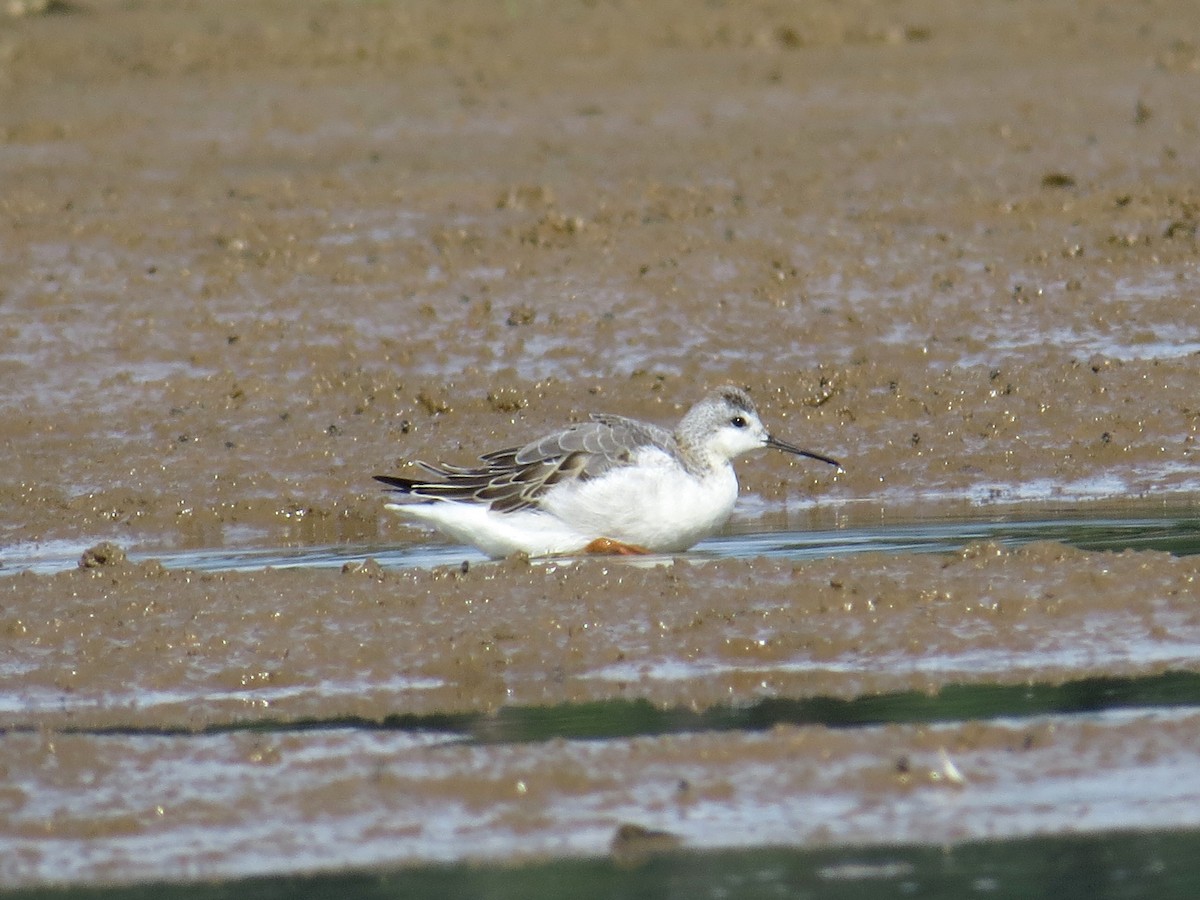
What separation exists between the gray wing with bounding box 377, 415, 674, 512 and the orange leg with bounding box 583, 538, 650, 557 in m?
0.33

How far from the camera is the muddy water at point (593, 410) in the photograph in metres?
6.98

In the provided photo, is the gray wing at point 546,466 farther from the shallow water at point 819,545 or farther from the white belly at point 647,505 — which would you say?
the shallow water at point 819,545

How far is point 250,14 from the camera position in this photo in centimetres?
2430

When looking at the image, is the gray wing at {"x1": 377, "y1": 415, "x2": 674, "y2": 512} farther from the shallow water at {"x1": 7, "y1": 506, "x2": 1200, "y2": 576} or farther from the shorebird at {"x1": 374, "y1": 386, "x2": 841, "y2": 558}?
the shallow water at {"x1": 7, "y1": 506, "x2": 1200, "y2": 576}

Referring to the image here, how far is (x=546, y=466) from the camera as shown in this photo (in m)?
10.8

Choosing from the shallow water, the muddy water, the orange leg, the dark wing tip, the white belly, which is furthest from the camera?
the dark wing tip

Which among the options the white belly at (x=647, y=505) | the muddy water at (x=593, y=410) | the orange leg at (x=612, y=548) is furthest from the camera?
the orange leg at (x=612, y=548)

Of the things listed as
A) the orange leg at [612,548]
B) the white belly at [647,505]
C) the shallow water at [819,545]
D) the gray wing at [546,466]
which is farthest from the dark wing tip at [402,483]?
the orange leg at [612,548]

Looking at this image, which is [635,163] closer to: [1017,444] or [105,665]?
[1017,444]

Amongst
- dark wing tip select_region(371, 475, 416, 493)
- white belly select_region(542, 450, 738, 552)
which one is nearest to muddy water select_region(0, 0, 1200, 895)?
white belly select_region(542, 450, 738, 552)

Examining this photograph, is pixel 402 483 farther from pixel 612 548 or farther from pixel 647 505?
pixel 647 505

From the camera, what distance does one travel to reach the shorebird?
10.6m

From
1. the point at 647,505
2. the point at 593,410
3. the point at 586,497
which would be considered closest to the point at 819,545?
the point at 647,505

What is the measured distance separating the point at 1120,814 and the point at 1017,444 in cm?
619
